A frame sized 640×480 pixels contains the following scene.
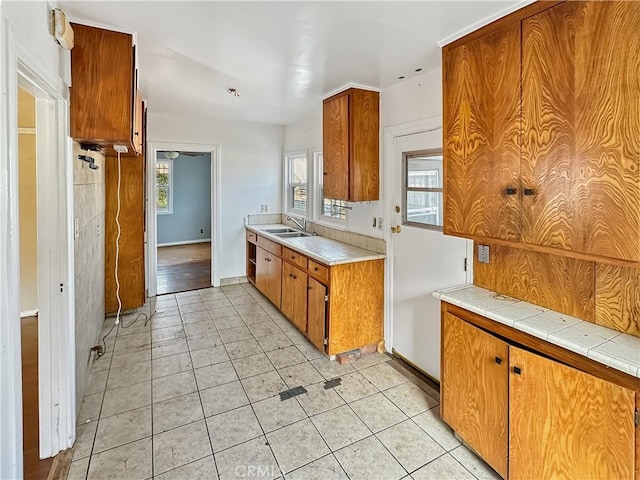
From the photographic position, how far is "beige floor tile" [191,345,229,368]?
296 centimetres

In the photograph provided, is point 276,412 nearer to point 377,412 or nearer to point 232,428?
point 232,428

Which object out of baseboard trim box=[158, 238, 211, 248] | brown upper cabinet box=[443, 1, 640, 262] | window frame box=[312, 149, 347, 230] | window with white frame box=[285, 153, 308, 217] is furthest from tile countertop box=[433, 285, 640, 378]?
baseboard trim box=[158, 238, 211, 248]

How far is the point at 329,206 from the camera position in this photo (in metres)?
4.22

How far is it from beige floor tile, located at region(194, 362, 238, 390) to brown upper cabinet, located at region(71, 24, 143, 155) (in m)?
1.80

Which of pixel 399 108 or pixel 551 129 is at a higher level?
pixel 399 108

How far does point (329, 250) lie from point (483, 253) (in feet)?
4.74

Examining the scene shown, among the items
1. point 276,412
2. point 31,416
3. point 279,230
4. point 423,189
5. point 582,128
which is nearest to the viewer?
point 582,128

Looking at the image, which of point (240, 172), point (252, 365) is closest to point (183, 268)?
point (240, 172)

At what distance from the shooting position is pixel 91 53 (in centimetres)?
198

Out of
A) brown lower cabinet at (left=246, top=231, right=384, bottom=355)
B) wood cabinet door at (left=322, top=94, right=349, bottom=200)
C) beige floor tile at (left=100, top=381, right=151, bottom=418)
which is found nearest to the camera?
beige floor tile at (left=100, top=381, right=151, bottom=418)

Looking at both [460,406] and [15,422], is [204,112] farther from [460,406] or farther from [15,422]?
[460,406]

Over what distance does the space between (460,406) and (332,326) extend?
1203 millimetres

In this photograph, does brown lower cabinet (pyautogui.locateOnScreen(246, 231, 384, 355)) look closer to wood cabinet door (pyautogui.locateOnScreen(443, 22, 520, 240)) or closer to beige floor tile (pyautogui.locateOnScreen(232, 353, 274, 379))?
beige floor tile (pyautogui.locateOnScreen(232, 353, 274, 379))

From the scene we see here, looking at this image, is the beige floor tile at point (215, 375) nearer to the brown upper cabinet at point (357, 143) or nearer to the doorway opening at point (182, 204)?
the brown upper cabinet at point (357, 143)
